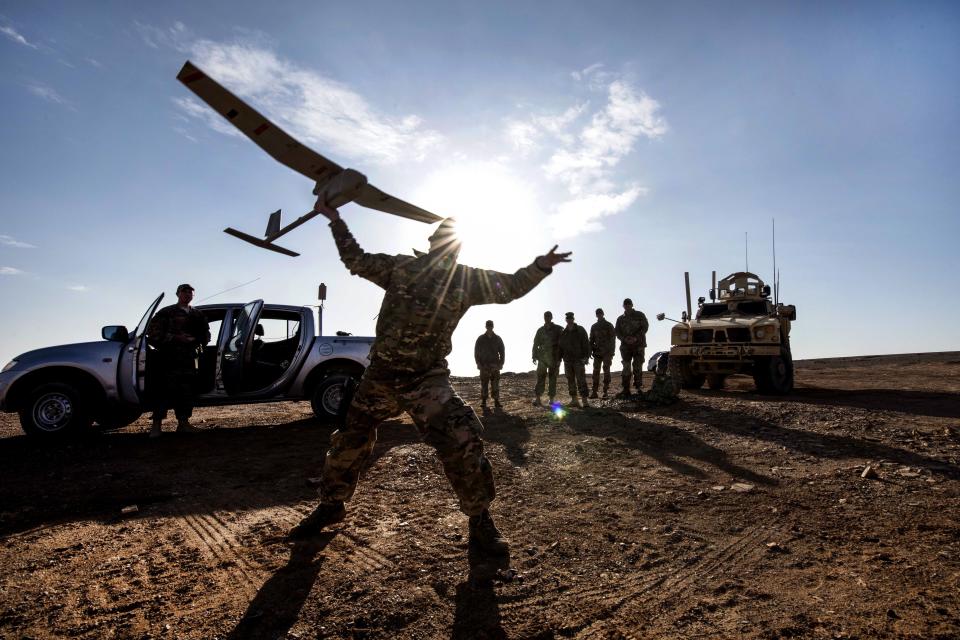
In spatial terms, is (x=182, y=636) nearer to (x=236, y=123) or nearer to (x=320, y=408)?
(x=236, y=123)

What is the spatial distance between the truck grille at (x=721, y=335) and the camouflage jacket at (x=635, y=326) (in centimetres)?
148

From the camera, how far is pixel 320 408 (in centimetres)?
792

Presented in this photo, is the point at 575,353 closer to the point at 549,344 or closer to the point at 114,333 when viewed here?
the point at 549,344

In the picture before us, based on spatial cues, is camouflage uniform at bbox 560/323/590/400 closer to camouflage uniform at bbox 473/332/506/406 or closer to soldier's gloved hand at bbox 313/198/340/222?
camouflage uniform at bbox 473/332/506/406

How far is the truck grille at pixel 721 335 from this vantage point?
10938 millimetres

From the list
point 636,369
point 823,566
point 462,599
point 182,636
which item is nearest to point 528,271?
point 462,599

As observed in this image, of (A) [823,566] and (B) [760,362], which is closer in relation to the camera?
(A) [823,566]

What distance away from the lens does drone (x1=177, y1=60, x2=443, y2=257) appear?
15.1ft

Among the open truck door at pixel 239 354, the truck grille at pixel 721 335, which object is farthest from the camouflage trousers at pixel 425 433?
the truck grille at pixel 721 335

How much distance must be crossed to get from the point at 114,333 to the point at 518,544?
6554 millimetres

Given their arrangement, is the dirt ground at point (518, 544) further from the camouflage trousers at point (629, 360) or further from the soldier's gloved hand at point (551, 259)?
the camouflage trousers at point (629, 360)

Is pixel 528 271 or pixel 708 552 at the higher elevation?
pixel 528 271

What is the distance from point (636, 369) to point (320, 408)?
6519 millimetres

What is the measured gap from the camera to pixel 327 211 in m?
3.60
